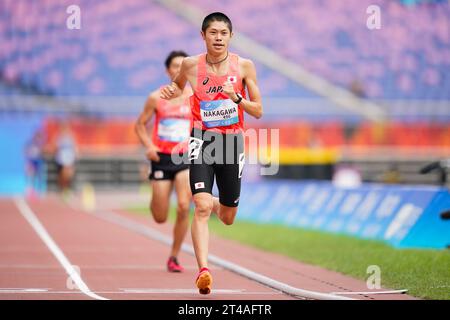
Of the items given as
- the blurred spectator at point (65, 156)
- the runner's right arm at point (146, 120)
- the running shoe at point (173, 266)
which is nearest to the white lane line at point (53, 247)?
the running shoe at point (173, 266)

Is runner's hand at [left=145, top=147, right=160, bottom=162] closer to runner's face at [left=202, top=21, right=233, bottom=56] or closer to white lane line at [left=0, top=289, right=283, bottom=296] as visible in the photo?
white lane line at [left=0, top=289, right=283, bottom=296]

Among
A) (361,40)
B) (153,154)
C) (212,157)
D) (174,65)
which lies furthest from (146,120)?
(361,40)

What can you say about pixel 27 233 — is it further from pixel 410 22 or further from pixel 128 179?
pixel 410 22

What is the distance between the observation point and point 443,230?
47.6 feet

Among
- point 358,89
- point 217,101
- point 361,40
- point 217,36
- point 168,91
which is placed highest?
point 361,40

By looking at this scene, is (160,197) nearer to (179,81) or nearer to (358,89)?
(179,81)

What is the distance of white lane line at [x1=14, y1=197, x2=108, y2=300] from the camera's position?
9638mm

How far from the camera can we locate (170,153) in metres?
12.2

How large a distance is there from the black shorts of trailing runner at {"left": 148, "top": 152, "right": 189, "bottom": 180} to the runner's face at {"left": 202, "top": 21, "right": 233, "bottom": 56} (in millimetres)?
3188

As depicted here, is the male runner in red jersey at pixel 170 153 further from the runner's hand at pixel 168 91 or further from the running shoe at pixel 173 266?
the runner's hand at pixel 168 91

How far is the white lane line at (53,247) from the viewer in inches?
379

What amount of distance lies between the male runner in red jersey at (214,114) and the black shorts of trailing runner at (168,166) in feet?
8.68

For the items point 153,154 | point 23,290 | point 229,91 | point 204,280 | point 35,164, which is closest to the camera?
point 204,280

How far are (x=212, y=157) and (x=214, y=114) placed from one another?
0.42 meters
